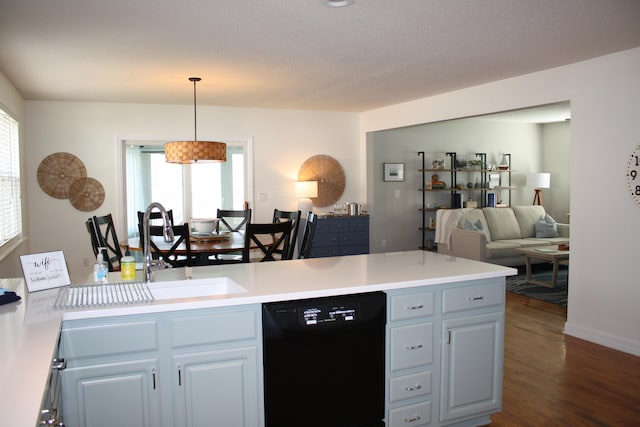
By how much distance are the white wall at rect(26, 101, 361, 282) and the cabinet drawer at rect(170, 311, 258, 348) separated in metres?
4.32

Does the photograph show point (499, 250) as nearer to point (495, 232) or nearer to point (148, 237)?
point (495, 232)

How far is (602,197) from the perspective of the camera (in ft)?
→ 13.8

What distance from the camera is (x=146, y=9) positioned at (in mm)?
2969

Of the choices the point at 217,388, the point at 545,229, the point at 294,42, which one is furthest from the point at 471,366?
the point at 545,229

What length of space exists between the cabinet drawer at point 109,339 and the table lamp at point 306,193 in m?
5.01

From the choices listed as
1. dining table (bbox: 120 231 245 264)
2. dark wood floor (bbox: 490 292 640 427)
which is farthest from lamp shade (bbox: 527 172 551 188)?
dining table (bbox: 120 231 245 264)

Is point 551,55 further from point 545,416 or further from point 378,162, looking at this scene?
point 378,162

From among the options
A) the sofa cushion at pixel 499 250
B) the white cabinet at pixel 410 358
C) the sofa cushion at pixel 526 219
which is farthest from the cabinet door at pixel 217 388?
the sofa cushion at pixel 526 219

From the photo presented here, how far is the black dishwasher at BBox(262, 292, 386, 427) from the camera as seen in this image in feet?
7.30

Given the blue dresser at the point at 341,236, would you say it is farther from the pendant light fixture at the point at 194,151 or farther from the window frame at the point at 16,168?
the window frame at the point at 16,168

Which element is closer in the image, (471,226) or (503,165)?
(471,226)

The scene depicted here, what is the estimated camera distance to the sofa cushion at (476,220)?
24.1 feet

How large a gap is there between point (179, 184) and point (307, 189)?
1769 millimetres

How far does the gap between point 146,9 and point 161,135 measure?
12.5ft
